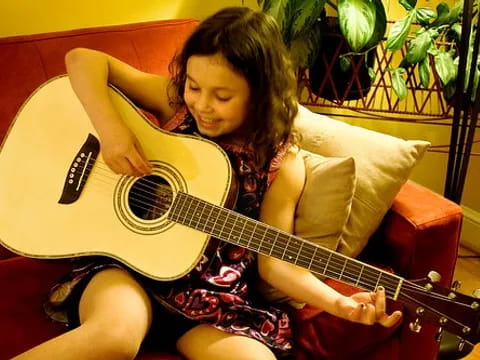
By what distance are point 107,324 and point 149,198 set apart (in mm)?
254

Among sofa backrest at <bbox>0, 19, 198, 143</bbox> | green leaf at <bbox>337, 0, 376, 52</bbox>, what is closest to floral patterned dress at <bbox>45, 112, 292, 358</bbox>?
sofa backrest at <bbox>0, 19, 198, 143</bbox>

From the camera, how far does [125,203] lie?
3.73 feet

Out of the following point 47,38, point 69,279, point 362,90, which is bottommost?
point 69,279

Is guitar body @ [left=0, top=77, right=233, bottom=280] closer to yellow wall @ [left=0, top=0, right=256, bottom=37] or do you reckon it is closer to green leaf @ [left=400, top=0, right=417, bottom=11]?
yellow wall @ [left=0, top=0, right=256, bottom=37]

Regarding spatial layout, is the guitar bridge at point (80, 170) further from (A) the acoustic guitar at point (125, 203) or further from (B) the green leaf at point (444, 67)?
(B) the green leaf at point (444, 67)

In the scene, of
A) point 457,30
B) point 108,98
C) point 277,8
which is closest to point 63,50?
point 108,98

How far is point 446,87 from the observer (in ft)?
6.23

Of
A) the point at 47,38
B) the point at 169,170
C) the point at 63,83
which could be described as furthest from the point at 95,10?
the point at 169,170

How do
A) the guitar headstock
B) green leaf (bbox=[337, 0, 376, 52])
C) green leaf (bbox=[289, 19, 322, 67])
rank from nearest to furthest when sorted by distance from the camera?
the guitar headstock
green leaf (bbox=[337, 0, 376, 52])
green leaf (bbox=[289, 19, 322, 67])

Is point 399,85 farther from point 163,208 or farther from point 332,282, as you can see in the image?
point 163,208

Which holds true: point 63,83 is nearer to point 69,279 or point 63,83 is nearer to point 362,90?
point 69,279

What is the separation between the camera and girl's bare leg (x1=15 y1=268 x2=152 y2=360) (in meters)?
0.97

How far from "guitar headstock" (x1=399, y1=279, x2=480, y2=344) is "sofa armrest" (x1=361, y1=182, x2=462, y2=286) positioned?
1.09 ft

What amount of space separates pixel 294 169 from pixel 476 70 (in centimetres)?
92
